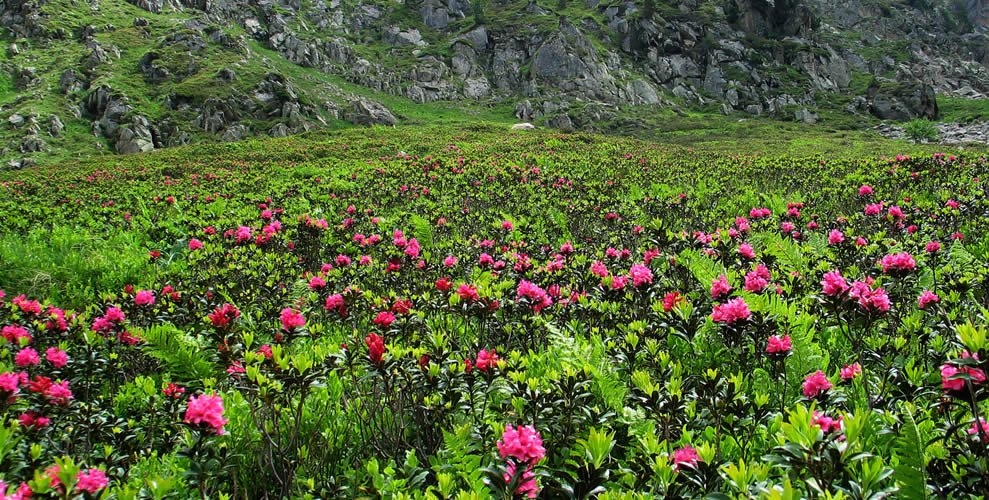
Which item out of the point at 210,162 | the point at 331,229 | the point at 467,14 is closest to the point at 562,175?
the point at 331,229

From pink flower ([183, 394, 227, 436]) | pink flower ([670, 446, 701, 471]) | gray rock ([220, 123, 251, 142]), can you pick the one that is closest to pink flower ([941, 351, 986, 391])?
pink flower ([670, 446, 701, 471])

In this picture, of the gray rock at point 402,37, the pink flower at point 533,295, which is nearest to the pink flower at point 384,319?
the pink flower at point 533,295

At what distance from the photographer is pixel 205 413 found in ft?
6.77

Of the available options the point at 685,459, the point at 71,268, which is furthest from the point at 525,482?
the point at 71,268

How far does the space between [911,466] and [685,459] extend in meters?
0.94

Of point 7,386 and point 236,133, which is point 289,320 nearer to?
point 7,386

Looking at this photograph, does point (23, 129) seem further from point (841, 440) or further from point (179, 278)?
point (841, 440)

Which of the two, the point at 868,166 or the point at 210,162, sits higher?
the point at 868,166

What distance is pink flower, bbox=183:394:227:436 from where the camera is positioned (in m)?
2.04

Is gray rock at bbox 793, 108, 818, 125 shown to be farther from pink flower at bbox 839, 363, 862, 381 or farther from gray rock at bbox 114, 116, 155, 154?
pink flower at bbox 839, 363, 862, 381

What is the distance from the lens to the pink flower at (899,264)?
11.1ft

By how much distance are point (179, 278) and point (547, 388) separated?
5949mm

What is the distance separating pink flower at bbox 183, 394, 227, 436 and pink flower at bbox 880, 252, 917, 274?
167 inches

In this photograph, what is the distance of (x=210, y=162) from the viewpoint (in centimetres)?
2083
